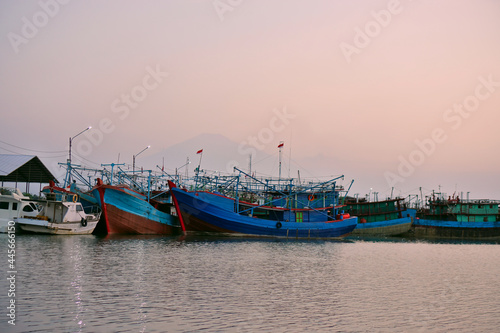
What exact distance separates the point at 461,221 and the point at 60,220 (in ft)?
185

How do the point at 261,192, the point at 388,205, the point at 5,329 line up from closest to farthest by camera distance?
the point at 5,329, the point at 261,192, the point at 388,205

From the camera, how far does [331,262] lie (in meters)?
30.5

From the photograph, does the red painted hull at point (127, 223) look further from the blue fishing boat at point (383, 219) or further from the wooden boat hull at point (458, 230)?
the wooden boat hull at point (458, 230)

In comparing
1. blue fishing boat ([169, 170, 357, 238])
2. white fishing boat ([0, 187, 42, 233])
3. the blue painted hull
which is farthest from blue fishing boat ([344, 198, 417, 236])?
white fishing boat ([0, 187, 42, 233])

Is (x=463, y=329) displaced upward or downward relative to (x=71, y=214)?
downward

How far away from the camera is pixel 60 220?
39.7m

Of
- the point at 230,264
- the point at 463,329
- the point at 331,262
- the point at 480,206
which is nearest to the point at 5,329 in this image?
the point at 463,329

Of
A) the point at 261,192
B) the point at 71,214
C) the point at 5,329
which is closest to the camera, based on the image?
the point at 5,329

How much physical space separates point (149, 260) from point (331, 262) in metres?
11.9

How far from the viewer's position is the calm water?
1405 centimetres

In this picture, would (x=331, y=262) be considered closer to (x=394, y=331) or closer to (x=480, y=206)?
(x=394, y=331)

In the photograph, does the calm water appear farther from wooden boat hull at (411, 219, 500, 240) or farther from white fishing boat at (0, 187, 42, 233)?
wooden boat hull at (411, 219, 500, 240)

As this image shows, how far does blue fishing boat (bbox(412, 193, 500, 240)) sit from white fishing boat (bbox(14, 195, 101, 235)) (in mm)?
48844

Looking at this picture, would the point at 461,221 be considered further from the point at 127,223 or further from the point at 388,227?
the point at 127,223
